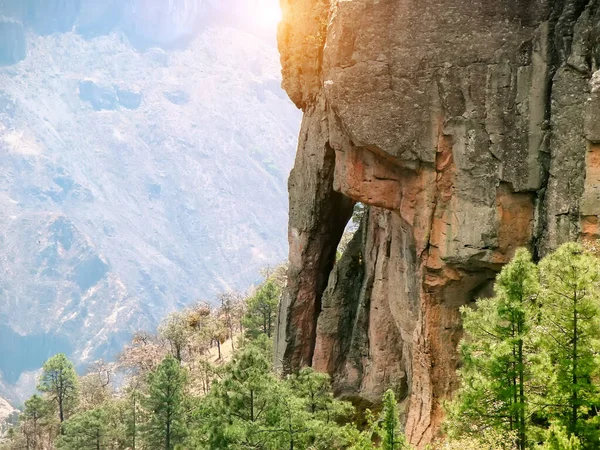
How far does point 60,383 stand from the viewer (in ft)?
177

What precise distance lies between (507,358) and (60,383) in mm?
49598

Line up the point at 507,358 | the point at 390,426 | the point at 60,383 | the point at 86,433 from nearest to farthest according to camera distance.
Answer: the point at 507,358 < the point at 390,426 < the point at 86,433 < the point at 60,383

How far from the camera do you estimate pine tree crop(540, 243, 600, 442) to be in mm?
12039

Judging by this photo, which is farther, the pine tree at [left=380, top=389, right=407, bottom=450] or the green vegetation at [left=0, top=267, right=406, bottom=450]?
the green vegetation at [left=0, top=267, right=406, bottom=450]

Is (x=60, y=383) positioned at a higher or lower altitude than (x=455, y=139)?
lower

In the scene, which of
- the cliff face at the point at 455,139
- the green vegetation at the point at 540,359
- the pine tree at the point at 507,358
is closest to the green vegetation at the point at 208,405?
the pine tree at the point at 507,358

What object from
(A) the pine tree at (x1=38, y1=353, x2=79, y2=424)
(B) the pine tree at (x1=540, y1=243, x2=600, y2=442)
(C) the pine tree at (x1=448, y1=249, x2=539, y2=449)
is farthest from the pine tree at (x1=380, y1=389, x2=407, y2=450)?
(A) the pine tree at (x1=38, y1=353, x2=79, y2=424)

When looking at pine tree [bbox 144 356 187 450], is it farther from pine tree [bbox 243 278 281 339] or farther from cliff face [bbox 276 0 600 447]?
cliff face [bbox 276 0 600 447]

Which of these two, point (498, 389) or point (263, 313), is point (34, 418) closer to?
point (263, 313)

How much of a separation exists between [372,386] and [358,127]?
1335 centimetres

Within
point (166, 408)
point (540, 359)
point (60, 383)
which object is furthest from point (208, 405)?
point (60, 383)

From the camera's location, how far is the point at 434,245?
21.6m

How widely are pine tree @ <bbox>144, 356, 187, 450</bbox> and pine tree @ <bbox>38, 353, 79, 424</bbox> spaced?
55.4 feet

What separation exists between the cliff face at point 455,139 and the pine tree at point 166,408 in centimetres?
1805
